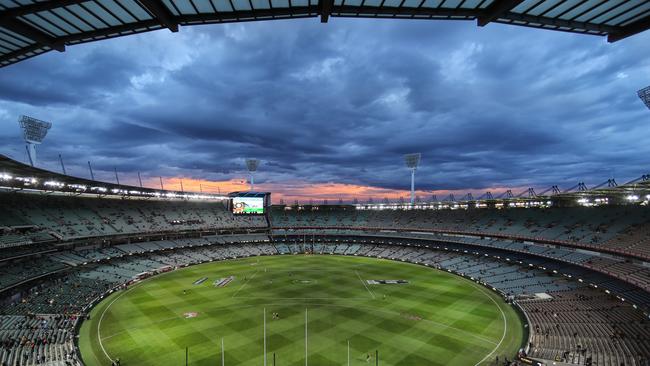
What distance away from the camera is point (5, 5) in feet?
26.5

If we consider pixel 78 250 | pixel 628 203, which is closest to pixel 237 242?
pixel 78 250

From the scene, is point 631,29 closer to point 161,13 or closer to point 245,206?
point 161,13

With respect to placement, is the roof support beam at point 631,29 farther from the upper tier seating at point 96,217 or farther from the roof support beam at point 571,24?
the upper tier seating at point 96,217

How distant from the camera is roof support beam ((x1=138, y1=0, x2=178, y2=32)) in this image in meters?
7.99

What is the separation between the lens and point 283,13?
912 cm

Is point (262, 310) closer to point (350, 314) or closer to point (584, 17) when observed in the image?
point (350, 314)

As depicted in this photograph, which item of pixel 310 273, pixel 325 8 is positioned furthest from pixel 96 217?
pixel 325 8

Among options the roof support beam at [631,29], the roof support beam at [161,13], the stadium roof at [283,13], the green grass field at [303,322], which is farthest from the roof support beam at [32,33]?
the green grass field at [303,322]

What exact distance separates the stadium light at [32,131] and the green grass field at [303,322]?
3796cm

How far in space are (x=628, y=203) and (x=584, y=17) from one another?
66775 millimetres

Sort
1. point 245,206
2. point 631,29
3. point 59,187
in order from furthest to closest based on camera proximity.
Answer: point 245,206
point 59,187
point 631,29

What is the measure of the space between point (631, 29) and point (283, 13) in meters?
10.1

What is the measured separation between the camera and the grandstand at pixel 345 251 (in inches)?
1367

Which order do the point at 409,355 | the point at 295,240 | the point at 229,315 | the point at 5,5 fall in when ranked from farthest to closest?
the point at 295,240 → the point at 229,315 → the point at 409,355 → the point at 5,5
